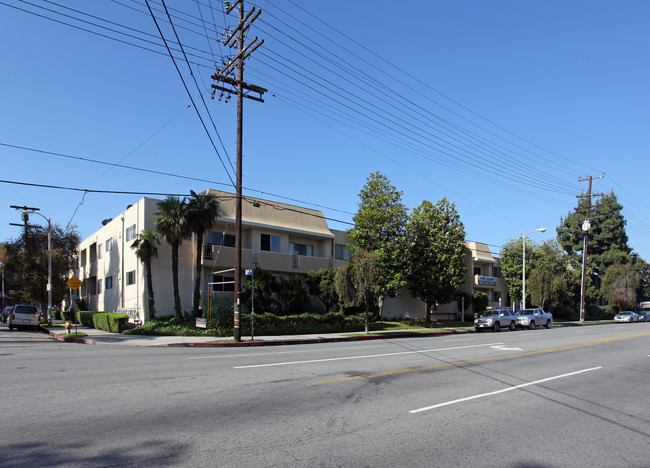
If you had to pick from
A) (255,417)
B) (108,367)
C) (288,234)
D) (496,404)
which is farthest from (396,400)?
(288,234)

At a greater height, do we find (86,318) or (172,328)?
(172,328)

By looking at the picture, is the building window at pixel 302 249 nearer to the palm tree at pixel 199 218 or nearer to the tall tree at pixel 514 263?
the palm tree at pixel 199 218

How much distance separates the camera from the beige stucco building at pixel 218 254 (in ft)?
91.4

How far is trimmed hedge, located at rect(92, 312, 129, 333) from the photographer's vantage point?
25766 millimetres

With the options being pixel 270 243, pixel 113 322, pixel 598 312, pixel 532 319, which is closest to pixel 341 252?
pixel 270 243

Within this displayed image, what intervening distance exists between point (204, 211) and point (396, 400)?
774 inches

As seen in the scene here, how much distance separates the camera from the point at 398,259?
32438mm

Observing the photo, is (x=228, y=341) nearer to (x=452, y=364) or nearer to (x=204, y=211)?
(x=204, y=211)

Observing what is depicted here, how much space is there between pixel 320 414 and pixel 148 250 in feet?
68.8

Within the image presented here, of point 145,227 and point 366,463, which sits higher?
point 145,227

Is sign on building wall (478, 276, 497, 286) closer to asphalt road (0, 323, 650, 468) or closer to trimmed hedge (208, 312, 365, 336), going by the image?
trimmed hedge (208, 312, 365, 336)

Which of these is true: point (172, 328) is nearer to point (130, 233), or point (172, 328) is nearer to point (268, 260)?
point (268, 260)

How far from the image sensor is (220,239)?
30.1 metres

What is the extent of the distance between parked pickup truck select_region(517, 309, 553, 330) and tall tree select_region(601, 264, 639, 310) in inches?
1168
